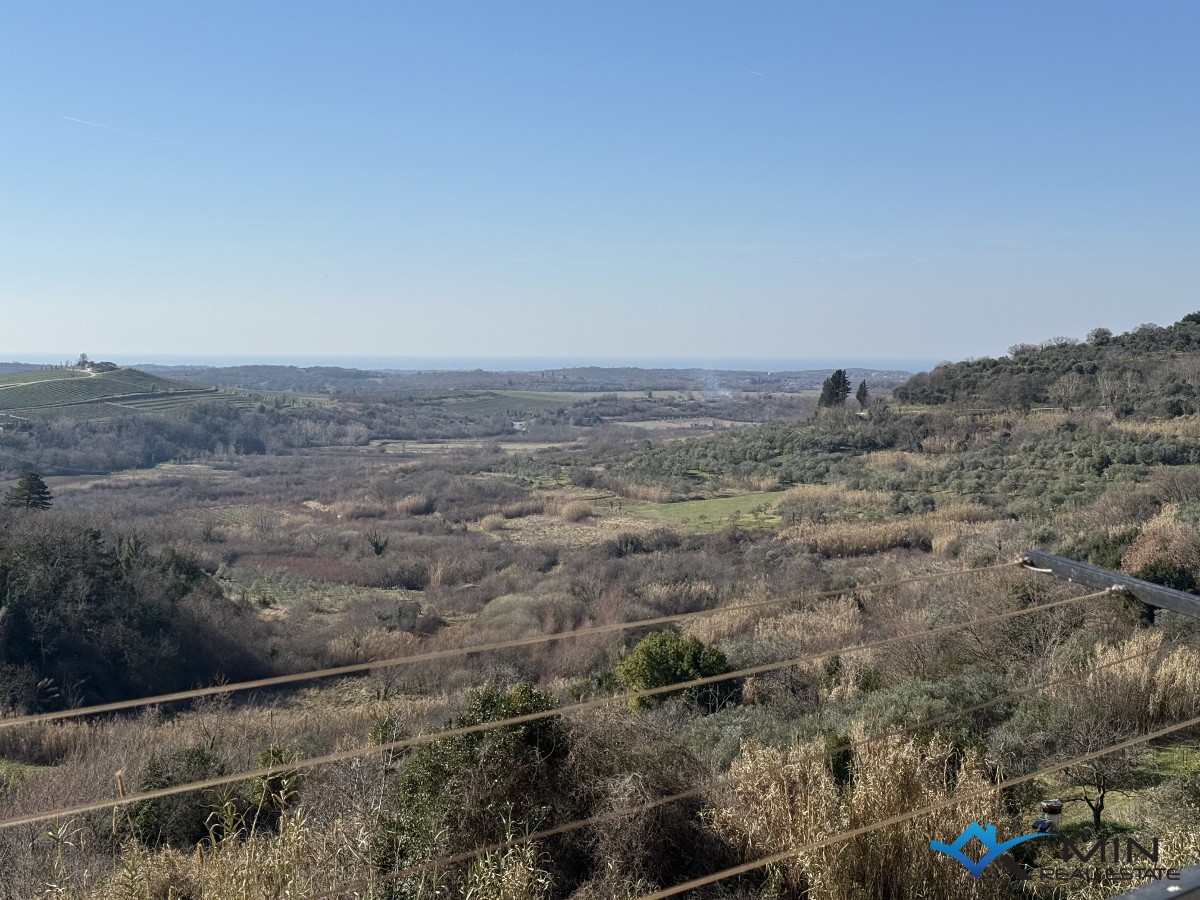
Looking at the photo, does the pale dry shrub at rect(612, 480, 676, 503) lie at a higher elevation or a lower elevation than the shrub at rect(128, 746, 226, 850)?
lower

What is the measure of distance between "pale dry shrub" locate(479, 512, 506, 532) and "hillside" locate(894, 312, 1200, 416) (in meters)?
19.0

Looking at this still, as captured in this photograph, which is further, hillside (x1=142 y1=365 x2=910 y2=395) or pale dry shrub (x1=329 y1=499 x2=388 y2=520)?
hillside (x1=142 y1=365 x2=910 y2=395)

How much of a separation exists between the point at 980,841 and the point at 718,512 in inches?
1091

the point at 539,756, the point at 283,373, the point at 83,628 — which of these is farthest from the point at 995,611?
the point at 283,373

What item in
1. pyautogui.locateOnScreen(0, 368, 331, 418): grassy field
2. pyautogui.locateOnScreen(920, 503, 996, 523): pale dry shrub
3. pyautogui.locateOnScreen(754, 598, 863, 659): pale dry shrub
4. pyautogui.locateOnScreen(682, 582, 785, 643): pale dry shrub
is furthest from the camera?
pyautogui.locateOnScreen(0, 368, 331, 418): grassy field

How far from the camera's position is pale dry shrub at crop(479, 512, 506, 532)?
34812 millimetres

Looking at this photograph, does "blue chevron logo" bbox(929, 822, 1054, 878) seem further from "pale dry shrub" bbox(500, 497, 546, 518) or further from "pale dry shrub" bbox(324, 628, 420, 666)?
"pale dry shrub" bbox(500, 497, 546, 518)

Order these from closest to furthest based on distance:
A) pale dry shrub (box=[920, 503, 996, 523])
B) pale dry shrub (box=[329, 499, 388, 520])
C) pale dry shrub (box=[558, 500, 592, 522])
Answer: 1. pale dry shrub (box=[920, 503, 996, 523])
2. pale dry shrub (box=[558, 500, 592, 522])
3. pale dry shrub (box=[329, 499, 388, 520])

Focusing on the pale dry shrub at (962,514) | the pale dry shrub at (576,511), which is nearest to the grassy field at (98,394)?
the pale dry shrub at (576,511)

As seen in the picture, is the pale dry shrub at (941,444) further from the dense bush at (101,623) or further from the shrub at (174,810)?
the shrub at (174,810)

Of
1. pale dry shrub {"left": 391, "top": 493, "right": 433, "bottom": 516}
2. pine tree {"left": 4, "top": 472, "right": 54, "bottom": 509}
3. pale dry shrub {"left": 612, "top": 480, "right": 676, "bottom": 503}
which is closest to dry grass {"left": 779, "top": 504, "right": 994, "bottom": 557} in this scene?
pale dry shrub {"left": 612, "top": 480, "right": 676, "bottom": 503}

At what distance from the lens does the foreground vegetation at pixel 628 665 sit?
4395 mm

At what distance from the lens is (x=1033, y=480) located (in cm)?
2584

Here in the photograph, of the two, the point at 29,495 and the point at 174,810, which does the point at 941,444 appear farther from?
the point at 174,810
